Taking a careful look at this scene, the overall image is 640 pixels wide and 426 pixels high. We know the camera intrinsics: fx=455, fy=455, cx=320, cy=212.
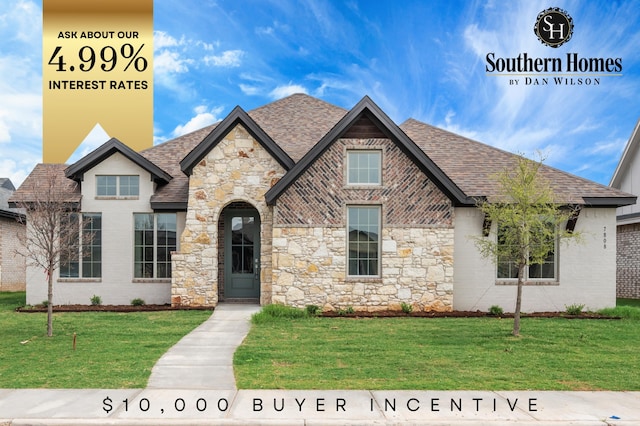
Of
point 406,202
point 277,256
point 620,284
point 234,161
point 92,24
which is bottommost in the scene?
point 620,284

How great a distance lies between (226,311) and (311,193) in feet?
14.5

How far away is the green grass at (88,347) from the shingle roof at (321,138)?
4172mm

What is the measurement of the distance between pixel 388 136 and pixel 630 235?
14.1 meters

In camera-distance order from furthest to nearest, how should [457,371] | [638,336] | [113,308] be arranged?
1. [113,308]
2. [638,336]
3. [457,371]

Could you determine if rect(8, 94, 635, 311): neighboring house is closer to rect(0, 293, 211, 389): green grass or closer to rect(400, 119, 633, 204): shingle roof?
rect(400, 119, 633, 204): shingle roof

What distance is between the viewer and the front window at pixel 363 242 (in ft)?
46.1

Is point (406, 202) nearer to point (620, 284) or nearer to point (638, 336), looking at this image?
point (638, 336)

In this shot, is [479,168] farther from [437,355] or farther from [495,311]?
[437,355]

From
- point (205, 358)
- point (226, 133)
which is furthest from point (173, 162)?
point (205, 358)

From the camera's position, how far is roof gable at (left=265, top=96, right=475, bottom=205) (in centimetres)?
1366

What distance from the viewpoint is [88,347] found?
923 centimetres

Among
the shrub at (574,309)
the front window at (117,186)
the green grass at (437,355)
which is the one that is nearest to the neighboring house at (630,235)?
the shrub at (574,309)

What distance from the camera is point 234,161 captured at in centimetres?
1448

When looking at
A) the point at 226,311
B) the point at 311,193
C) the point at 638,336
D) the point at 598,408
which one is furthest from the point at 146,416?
the point at 638,336
